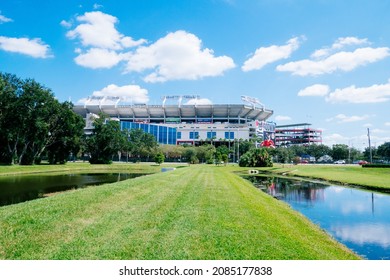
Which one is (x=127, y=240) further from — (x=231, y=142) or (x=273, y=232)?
(x=231, y=142)

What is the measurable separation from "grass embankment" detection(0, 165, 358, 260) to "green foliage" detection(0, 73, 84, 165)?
50.1 m

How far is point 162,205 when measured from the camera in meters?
14.5

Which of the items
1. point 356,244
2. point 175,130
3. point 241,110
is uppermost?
point 241,110

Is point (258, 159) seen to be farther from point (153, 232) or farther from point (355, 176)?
point (153, 232)

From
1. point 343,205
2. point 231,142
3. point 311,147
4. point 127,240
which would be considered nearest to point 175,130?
point 231,142

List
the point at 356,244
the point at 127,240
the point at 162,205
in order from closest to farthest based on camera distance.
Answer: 1. the point at 127,240
2. the point at 356,244
3. the point at 162,205

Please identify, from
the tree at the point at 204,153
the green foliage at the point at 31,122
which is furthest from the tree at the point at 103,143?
the tree at the point at 204,153

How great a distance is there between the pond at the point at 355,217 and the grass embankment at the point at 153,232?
123 centimetres

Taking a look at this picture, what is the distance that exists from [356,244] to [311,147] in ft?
505

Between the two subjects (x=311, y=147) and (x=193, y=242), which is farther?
(x=311, y=147)

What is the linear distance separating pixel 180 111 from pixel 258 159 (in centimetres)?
9963

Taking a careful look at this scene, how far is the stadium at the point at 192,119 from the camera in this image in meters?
157

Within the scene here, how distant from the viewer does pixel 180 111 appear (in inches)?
6654

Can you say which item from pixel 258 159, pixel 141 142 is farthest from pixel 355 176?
pixel 141 142
